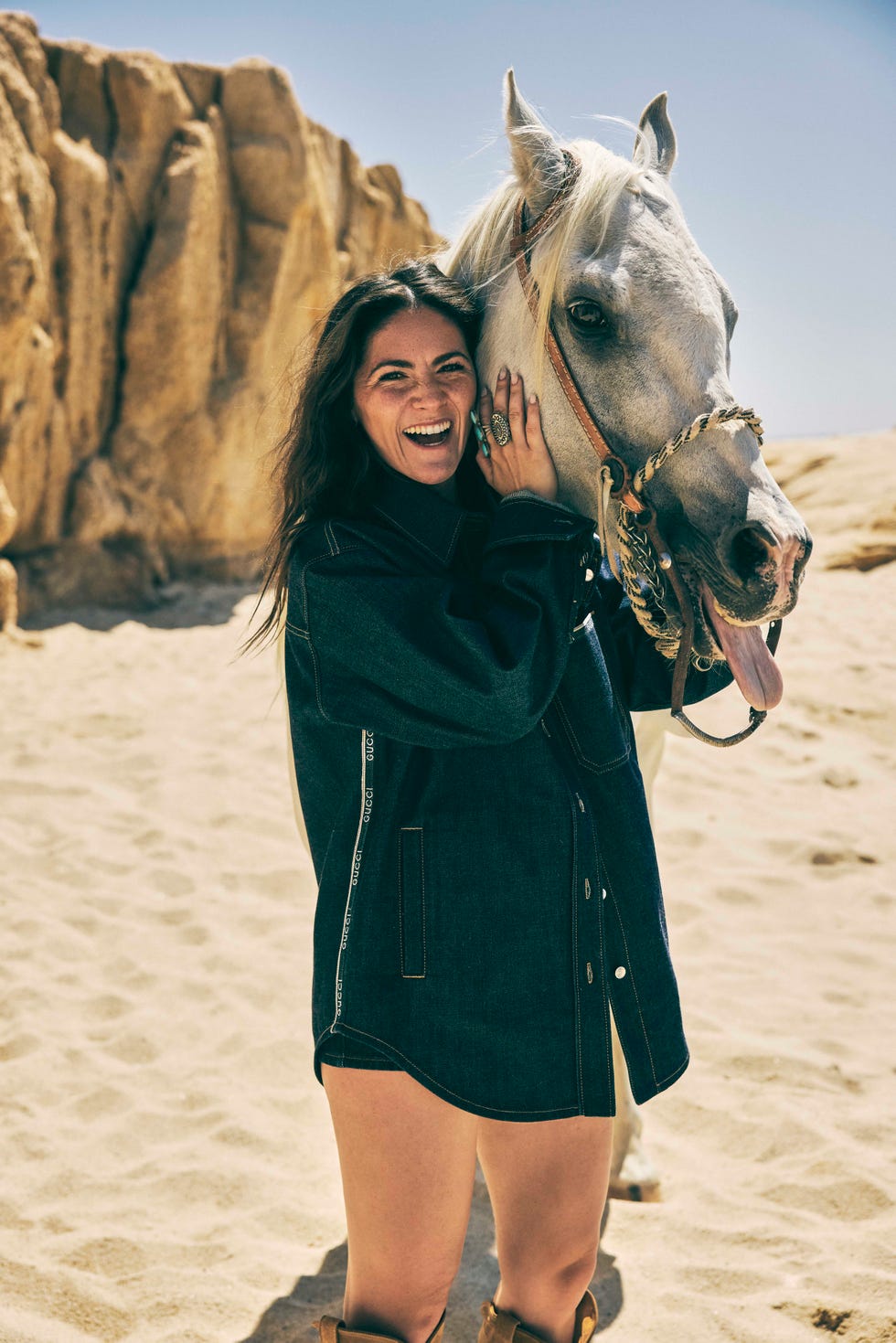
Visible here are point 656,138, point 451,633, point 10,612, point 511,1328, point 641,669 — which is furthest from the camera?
point 10,612

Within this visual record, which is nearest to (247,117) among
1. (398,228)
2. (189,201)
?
(189,201)

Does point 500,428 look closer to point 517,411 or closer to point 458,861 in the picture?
point 517,411

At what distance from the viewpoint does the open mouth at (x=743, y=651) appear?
4.33 feet

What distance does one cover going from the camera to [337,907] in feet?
4.28

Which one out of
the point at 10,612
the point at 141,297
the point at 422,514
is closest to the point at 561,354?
the point at 422,514

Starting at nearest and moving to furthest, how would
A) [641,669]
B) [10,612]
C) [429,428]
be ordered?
[429,428]
[641,669]
[10,612]

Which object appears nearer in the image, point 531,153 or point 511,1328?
point 511,1328

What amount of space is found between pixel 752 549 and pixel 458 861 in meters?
0.54

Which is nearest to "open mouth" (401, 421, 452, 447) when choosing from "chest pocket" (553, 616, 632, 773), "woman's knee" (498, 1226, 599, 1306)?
"chest pocket" (553, 616, 632, 773)

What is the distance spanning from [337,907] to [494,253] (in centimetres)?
100

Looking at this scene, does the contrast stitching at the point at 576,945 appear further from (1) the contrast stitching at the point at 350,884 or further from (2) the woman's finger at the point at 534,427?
(2) the woman's finger at the point at 534,427

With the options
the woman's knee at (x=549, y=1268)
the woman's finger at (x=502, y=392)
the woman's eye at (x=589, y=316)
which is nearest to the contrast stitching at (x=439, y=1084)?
the woman's knee at (x=549, y=1268)

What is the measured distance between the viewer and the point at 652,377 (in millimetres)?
1354

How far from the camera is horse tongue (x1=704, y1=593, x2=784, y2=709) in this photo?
132cm
